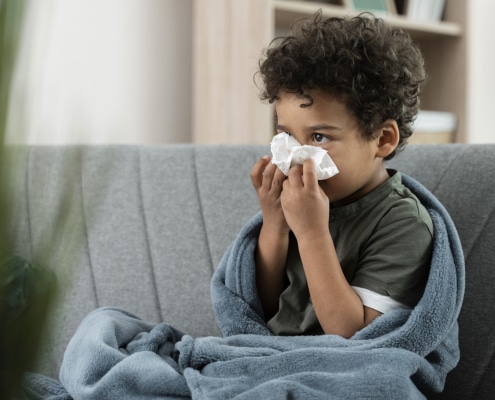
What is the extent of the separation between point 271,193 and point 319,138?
0.42ft

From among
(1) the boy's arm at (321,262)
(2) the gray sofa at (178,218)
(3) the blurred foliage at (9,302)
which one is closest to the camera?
(3) the blurred foliage at (9,302)

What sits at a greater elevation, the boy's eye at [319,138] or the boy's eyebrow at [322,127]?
the boy's eyebrow at [322,127]

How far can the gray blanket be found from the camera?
0.88 m

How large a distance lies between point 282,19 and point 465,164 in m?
1.15

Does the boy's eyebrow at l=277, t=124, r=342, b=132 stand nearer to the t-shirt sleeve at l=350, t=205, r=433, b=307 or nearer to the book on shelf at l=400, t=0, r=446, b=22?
the t-shirt sleeve at l=350, t=205, r=433, b=307

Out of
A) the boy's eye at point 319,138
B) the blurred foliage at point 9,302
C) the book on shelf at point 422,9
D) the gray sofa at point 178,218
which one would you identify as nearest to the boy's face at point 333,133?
the boy's eye at point 319,138

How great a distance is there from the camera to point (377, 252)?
1061mm

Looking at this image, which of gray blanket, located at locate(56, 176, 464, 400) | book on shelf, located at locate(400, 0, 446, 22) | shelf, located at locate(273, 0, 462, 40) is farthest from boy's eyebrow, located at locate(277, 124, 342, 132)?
book on shelf, located at locate(400, 0, 446, 22)

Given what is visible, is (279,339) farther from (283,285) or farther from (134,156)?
(134,156)

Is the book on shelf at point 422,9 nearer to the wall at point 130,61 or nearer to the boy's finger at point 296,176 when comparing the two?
the wall at point 130,61

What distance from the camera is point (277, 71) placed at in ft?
3.63

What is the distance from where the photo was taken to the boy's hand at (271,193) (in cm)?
112

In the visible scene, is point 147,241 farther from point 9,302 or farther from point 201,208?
point 9,302

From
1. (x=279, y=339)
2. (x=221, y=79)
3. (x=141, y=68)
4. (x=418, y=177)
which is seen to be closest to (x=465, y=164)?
(x=418, y=177)
